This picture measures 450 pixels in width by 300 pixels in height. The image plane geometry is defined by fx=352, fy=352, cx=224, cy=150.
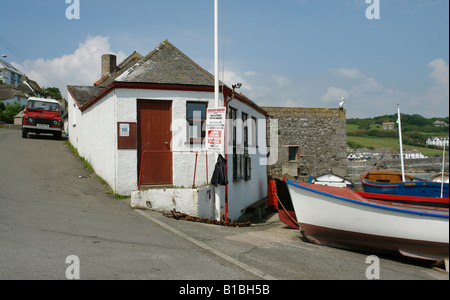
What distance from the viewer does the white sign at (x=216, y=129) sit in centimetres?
985

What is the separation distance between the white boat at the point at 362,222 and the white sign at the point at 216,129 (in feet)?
8.72

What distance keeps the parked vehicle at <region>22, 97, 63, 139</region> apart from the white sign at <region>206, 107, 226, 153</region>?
15650 millimetres

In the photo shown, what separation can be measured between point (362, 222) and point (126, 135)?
7.20 m

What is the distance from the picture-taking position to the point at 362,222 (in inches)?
259

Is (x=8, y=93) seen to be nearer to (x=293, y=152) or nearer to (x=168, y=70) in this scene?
(x=293, y=152)

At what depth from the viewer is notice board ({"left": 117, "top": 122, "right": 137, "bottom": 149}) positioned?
35.2ft

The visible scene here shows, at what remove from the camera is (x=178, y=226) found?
8484mm

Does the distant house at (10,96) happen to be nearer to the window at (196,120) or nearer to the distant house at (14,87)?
the distant house at (14,87)

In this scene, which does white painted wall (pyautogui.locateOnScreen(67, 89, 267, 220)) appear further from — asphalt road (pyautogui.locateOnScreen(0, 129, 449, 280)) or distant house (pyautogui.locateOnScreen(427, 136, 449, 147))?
distant house (pyautogui.locateOnScreen(427, 136, 449, 147))

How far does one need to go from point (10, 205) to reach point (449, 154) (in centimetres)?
931

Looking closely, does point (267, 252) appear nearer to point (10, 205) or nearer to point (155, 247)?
point (155, 247)
